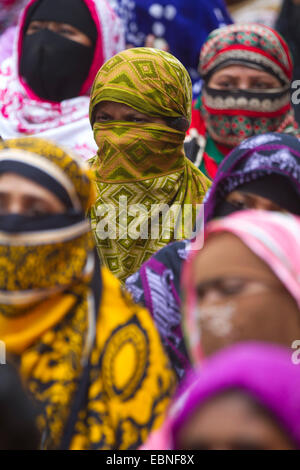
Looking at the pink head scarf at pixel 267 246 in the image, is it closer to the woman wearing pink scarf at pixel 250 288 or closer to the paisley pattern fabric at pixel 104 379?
the woman wearing pink scarf at pixel 250 288

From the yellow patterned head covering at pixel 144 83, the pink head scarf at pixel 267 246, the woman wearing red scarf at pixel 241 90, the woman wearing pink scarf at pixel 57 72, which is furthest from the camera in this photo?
the woman wearing pink scarf at pixel 57 72

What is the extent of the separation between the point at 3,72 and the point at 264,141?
2.28m

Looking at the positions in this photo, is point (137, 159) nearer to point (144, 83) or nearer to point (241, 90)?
point (144, 83)

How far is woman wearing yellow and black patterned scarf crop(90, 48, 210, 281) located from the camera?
2840 millimetres

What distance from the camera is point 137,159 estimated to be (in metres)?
2.88

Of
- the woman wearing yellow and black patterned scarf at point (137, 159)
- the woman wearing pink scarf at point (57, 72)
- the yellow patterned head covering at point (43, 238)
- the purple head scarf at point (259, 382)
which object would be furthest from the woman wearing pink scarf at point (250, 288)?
the woman wearing pink scarf at point (57, 72)

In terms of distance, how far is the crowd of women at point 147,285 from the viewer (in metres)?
1.17

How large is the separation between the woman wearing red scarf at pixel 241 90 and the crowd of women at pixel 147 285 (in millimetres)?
67

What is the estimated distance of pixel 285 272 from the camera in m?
1.38

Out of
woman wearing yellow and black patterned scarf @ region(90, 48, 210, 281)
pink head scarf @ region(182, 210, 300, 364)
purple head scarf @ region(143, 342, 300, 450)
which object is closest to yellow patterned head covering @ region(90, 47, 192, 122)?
woman wearing yellow and black patterned scarf @ region(90, 48, 210, 281)

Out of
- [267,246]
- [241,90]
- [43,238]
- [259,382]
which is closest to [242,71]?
[241,90]

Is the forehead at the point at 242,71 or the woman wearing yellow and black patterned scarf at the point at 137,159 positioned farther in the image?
the forehead at the point at 242,71

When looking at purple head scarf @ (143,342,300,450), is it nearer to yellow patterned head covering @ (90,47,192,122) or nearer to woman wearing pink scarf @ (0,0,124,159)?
yellow patterned head covering @ (90,47,192,122)

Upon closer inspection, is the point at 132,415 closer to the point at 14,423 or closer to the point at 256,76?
the point at 14,423
